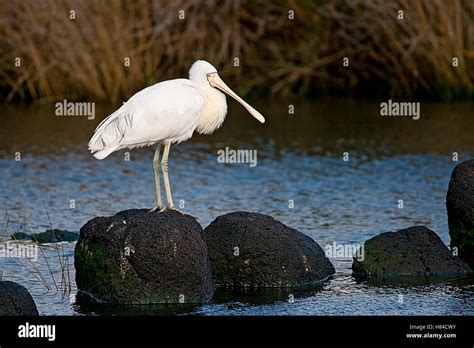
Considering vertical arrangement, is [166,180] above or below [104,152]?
below

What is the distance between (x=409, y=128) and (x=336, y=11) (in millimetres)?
4043

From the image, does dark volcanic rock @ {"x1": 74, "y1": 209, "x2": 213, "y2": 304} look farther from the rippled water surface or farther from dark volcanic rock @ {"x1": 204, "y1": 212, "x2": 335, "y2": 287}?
dark volcanic rock @ {"x1": 204, "y1": 212, "x2": 335, "y2": 287}

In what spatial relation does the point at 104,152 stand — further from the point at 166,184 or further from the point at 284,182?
the point at 284,182

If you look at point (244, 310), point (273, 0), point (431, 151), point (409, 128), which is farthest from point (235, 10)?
point (244, 310)

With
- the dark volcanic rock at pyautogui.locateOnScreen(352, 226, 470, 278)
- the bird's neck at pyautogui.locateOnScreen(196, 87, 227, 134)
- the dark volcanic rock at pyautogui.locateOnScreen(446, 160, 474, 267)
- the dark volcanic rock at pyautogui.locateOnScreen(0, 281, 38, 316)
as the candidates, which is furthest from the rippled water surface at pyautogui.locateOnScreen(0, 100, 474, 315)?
the bird's neck at pyautogui.locateOnScreen(196, 87, 227, 134)

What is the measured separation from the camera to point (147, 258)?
11.2m

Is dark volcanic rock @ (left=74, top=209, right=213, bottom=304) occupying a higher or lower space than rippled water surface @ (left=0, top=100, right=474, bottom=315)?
lower

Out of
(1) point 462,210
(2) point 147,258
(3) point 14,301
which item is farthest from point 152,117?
(1) point 462,210

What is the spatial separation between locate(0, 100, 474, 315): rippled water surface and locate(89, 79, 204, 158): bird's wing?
5.05 ft

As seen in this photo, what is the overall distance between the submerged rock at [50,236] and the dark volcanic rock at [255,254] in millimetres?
2322

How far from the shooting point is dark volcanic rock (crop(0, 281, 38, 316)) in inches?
404

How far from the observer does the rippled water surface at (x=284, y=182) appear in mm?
11844

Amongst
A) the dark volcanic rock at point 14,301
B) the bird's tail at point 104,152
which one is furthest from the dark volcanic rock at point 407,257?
the dark volcanic rock at point 14,301

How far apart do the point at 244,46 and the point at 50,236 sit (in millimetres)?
11559
